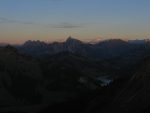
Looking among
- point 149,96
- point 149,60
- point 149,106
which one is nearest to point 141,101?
point 149,96

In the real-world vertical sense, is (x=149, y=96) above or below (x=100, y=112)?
above

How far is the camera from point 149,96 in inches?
3253

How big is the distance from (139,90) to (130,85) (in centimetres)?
1083

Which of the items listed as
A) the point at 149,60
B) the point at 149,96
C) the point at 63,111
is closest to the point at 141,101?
the point at 149,96

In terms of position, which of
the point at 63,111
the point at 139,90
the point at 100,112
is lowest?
the point at 63,111

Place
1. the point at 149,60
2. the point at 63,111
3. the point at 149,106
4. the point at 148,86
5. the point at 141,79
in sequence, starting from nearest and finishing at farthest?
the point at 149,106, the point at 148,86, the point at 141,79, the point at 149,60, the point at 63,111

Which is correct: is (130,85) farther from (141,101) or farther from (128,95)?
(141,101)

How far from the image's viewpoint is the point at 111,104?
97.2 metres

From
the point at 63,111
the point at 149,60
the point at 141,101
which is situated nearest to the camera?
the point at 141,101

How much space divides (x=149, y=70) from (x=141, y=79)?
11.5ft

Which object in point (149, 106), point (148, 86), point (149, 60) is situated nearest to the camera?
point (149, 106)

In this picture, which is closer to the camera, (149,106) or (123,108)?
(149,106)

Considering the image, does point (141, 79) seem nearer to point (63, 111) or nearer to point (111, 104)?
point (111, 104)

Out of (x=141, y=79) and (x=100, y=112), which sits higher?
(x=141, y=79)
